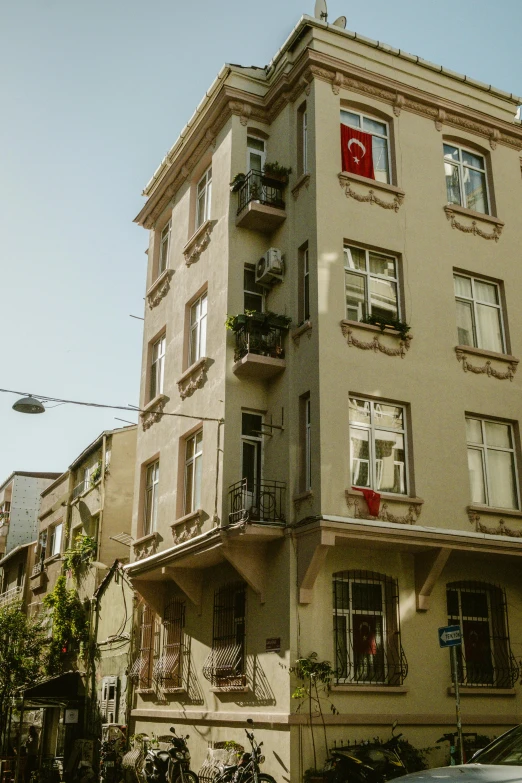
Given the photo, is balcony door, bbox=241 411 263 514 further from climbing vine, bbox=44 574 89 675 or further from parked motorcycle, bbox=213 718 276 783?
climbing vine, bbox=44 574 89 675

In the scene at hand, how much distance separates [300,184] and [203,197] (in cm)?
419

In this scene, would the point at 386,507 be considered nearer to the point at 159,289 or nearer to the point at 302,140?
the point at 302,140

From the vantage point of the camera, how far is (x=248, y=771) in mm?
13875

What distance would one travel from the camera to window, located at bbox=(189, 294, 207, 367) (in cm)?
2006

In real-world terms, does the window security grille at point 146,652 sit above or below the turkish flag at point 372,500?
below

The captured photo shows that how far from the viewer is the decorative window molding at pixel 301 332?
1683 centimetres

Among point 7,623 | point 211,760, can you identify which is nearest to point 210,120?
point 211,760

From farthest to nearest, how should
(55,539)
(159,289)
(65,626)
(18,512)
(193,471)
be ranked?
(18,512)
(55,539)
(65,626)
(159,289)
(193,471)

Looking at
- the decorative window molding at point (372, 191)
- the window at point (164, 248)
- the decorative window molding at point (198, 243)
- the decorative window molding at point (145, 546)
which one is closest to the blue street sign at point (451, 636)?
the decorative window molding at point (145, 546)

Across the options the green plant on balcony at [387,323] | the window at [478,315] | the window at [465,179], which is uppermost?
the window at [465,179]

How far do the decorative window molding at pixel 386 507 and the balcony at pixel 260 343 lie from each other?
3291 mm

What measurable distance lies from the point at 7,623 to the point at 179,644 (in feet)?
35.6

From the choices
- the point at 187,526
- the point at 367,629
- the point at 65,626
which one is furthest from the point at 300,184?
the point at 65,626

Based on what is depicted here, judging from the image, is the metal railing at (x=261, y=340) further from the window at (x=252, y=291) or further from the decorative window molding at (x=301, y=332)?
the window at (x=252, y=291)
